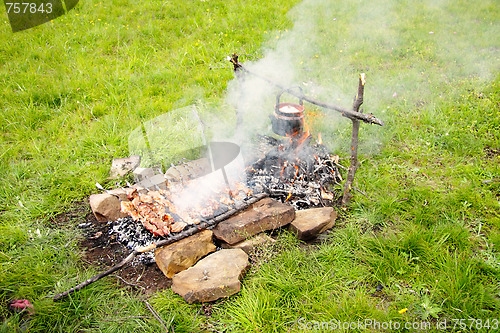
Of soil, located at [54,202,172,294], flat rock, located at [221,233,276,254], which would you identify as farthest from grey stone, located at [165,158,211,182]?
flat rock, located at [221,233,276,254]

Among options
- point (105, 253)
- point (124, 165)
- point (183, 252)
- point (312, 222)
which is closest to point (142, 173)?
point (124, 165)

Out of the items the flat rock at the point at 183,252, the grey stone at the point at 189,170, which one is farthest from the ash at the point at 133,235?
the grey stone at the point at 189,170

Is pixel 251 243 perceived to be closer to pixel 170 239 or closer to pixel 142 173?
pixel 170 239

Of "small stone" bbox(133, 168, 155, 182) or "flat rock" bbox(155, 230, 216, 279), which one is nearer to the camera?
"flat rock" bbox(155, 230, 216, 279)

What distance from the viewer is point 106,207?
3.58 m

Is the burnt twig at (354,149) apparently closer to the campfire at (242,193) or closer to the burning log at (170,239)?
the campfire at (242,193)

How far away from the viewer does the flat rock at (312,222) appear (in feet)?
10.7

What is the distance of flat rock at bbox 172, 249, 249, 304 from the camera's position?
2689 millimetres

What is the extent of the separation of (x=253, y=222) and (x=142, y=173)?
5.49 ft

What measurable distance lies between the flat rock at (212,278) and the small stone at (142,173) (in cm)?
152

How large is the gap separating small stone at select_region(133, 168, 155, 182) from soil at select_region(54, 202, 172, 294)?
2.23ft

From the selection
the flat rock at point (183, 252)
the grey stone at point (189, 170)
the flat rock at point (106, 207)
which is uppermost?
the grey stone at point (189, 170)

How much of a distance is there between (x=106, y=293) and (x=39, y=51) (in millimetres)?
6124

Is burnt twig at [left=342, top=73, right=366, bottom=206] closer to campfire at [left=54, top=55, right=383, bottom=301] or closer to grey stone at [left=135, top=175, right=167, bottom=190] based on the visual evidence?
campfire at [left=54, top=55, right=383, bottom=301]
